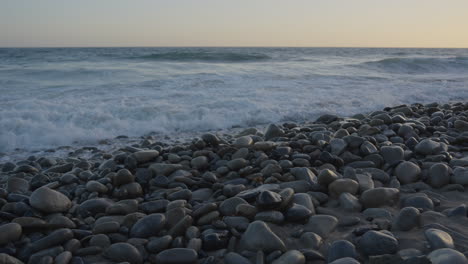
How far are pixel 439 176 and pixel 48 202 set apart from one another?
8.69 ft

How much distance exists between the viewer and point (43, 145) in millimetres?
4895

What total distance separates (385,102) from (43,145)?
597 centimetres

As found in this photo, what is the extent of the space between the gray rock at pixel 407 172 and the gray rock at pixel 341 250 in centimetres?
124

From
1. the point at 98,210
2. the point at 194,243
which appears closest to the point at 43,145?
the point at 98,210

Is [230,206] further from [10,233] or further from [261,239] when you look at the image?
[10,233]

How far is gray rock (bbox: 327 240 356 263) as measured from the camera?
6.12ft

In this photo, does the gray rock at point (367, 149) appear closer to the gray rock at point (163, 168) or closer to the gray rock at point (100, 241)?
the gray rock at point (163, 168)

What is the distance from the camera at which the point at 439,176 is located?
2814mm

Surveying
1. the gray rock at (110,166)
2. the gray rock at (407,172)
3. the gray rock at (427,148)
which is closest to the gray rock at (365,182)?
the gray rock at (407,172)

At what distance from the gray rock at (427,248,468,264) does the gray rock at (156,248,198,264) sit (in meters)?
1.08

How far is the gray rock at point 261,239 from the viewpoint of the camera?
1.98 metres

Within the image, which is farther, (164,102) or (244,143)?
(164,102)

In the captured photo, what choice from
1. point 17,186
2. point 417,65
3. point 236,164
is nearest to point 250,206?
point 236,164

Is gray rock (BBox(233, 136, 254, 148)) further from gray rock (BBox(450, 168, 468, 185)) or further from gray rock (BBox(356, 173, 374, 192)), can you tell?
gray rock (BBox(450, 168, 468, 185))
